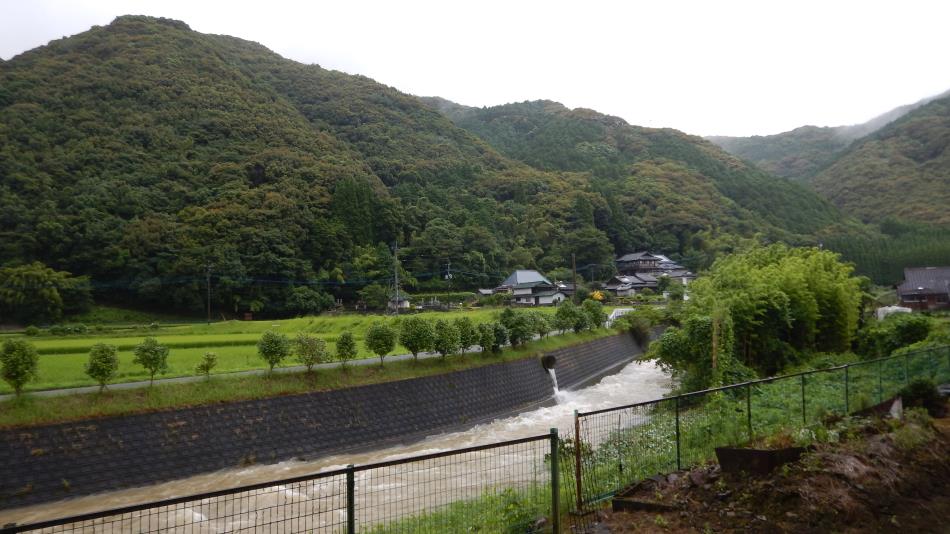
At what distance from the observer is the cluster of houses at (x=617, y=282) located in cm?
5841

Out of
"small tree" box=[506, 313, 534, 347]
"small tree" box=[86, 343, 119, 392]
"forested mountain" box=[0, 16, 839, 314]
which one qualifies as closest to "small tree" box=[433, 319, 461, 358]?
"small tree" box=[506, 313, 534, 347]

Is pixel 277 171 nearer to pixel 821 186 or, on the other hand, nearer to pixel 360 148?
pixel 360 148

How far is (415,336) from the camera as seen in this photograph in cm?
2178

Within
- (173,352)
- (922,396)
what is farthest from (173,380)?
(922,396)

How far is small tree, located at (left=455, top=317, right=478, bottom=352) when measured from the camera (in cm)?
2373

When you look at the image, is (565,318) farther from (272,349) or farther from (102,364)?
(102,364)

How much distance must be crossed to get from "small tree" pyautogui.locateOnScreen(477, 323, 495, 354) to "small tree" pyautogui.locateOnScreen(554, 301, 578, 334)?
8757mm

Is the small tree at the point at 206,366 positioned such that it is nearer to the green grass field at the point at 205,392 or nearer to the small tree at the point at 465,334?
the green grass field at the point at 205,392

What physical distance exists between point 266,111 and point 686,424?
8387 centimetres

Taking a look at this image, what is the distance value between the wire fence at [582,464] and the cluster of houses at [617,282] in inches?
1656

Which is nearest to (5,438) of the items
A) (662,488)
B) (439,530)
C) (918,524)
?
(439,530)

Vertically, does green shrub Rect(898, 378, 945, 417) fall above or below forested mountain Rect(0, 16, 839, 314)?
below

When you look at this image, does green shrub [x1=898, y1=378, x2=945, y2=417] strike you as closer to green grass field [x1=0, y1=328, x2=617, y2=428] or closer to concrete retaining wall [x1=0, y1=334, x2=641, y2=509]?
concrete retaining wall [x1=0, y1=334, x2=641, y2=509]

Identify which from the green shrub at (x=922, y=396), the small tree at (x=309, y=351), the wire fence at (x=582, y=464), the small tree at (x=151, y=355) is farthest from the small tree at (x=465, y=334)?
the green shrub at (x=922, y=396)
